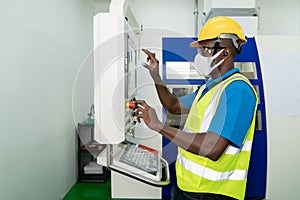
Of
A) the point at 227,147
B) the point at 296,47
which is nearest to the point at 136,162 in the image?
the point at 227,147

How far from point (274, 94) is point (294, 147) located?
503 mm

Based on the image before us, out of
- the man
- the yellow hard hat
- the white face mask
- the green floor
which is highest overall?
the yellow hard hat

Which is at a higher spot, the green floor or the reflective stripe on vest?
the reflective stripe on vest

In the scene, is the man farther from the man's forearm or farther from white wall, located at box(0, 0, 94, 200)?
white wall, located at box(0, 0, 94, 200)

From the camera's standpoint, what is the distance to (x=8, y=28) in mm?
2109

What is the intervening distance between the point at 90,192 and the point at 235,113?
8.92 ft

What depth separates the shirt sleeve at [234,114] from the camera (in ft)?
3.88

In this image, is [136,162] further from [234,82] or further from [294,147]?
[294,147]

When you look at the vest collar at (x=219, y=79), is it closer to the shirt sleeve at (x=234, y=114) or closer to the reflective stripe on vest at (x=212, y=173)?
the shirt sleeve at (x=234, y=114)

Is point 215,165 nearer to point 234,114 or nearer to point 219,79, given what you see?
point 234,114

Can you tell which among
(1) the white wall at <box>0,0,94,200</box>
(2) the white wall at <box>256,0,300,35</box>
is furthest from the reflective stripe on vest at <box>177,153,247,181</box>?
(2) the white wall at <box>256,0,300,35</box>

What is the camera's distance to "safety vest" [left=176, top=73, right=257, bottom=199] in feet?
4.35

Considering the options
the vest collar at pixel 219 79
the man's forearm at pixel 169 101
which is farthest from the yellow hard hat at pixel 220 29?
the man's forearm at pixel 169 101

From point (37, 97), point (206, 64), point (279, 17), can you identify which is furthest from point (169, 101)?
point (279, 17)
